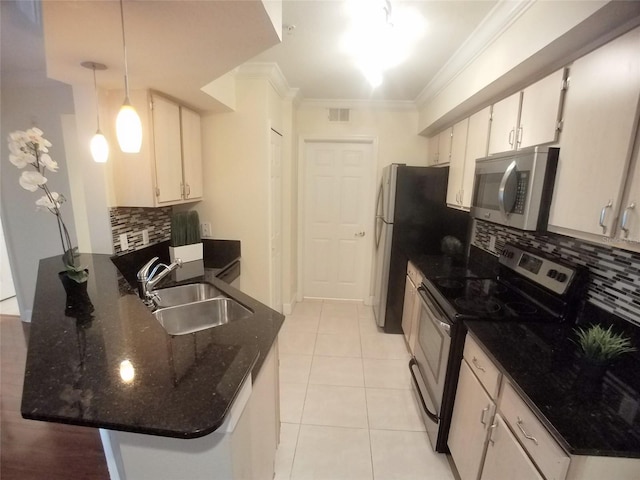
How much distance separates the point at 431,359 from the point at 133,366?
1707 mm

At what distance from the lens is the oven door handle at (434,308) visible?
1.68m

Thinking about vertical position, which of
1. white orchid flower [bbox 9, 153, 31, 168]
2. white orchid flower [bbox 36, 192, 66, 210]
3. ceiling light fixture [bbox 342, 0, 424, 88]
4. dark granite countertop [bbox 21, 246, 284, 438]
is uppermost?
ceiling light fixture [bbox 342, 0, 424, 88]

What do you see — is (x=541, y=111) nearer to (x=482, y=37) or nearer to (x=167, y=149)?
(x=482, y=37)

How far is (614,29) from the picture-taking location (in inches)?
43.5

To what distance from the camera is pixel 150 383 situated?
891mm

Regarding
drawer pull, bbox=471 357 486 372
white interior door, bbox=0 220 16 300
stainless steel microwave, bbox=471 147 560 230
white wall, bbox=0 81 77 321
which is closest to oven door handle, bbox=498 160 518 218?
stainless steel microwave, bbox=471 147 560 230

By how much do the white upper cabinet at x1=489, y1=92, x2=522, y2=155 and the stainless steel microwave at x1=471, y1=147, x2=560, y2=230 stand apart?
0.14 m

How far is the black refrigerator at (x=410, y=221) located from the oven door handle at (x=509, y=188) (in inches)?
50.7

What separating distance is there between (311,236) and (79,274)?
2.57 metres

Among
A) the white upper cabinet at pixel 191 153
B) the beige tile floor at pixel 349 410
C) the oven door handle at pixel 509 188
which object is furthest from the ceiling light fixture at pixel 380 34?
the beige tile floor at pixel 349 410

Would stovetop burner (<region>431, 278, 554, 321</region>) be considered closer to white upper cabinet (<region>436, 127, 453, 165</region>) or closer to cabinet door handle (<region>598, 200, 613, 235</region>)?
cabinet door handle (<region>598, 200, 613, 235</region>)

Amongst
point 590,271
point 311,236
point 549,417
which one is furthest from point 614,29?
point 311,236

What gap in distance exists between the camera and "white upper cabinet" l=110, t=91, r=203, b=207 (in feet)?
6.31

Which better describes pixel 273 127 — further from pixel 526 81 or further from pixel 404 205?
pixel 526 81
